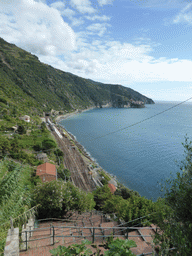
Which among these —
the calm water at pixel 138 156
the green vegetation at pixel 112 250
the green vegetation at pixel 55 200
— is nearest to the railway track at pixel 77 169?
the calm water at pixel 138 156

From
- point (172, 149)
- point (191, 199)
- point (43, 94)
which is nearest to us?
point (191, 199)

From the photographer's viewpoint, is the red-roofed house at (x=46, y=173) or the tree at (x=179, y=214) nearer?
the tree at (x=179, y=214)

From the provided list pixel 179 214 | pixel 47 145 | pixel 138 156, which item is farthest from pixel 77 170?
pixel 179 214

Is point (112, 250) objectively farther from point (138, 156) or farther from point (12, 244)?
point (138, 156)

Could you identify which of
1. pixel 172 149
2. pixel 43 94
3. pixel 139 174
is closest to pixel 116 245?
pixel 139 174

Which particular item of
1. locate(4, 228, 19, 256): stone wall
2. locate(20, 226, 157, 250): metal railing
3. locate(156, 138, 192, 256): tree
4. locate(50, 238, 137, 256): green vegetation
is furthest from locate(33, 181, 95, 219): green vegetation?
locate(50, 238, 137, 256): green vegetation

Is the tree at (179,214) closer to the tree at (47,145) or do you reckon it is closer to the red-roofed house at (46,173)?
the red-roofed house at (46,173)

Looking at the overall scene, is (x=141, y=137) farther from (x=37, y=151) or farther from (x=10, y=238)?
(x=10, y=238)

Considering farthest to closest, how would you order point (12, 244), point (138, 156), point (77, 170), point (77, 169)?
point (138, 156) → point (77, 169) → point (77, 170) → point (12, 244)

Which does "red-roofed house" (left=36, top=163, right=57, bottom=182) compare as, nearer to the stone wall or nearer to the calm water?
the calm water

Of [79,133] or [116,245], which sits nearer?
[116,245]

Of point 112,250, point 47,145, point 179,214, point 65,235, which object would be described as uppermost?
point 112,250
